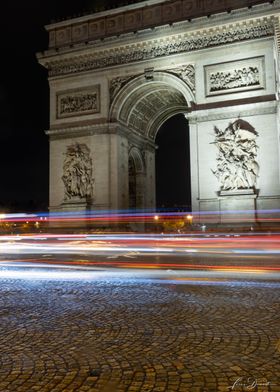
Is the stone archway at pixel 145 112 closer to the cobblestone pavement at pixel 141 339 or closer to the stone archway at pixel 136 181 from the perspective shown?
the stone archway at pixel 136 181

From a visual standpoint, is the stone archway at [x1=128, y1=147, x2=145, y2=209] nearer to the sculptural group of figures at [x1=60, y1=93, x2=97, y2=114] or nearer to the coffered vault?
the coffered vault

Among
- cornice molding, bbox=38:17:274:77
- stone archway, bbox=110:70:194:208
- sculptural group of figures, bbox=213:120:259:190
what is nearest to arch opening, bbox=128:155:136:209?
stone archway, bbox=110:70:194:208

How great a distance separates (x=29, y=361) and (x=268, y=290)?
4.70m

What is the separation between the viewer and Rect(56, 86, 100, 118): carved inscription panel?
1099 inches

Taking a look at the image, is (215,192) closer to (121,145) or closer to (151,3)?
(121,145)

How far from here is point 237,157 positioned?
23531 millimetres

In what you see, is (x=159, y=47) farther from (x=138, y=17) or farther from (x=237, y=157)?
(x=237, y=157)

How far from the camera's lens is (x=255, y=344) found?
14.4 ft

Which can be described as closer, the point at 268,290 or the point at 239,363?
the point at 239,363

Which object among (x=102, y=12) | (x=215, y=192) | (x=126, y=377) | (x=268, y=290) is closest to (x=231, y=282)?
(x=268, y=290)

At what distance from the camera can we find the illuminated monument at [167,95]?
2333 cm

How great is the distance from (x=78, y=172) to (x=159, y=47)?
30.0ft

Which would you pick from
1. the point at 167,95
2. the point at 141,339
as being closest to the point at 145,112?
the point at 167,95

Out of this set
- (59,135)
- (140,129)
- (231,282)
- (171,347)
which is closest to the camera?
(171,347)
